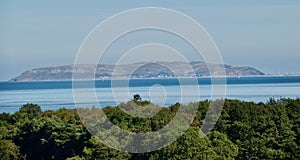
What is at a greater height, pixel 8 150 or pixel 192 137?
pixel 192 137

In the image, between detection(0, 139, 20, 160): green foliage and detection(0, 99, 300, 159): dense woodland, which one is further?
detection(0, 139, 20, 160): green foliage

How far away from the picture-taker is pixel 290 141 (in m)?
36.8

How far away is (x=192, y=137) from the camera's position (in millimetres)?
33938

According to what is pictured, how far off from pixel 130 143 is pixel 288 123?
30.4 feet

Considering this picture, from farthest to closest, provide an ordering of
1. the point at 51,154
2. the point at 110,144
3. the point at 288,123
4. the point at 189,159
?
the point at 51,154 < the point at 288,123 < the point at 110,144 < the point at 189,159

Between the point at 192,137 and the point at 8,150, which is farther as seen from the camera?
the point at 8,150

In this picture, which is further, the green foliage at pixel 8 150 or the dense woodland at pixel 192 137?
the green foliage at pixel 8 150

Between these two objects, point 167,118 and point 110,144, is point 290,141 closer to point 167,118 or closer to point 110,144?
point 167,118

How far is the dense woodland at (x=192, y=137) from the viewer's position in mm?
34656

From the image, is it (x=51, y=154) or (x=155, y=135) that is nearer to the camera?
(x=155, y=135)

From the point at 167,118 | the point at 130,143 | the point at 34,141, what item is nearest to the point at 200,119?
the point at 167,118

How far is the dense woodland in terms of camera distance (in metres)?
34.7

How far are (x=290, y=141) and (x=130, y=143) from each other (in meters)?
8.70

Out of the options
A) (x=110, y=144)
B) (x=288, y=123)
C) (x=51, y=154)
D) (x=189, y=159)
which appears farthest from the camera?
(x=51, y=154)
